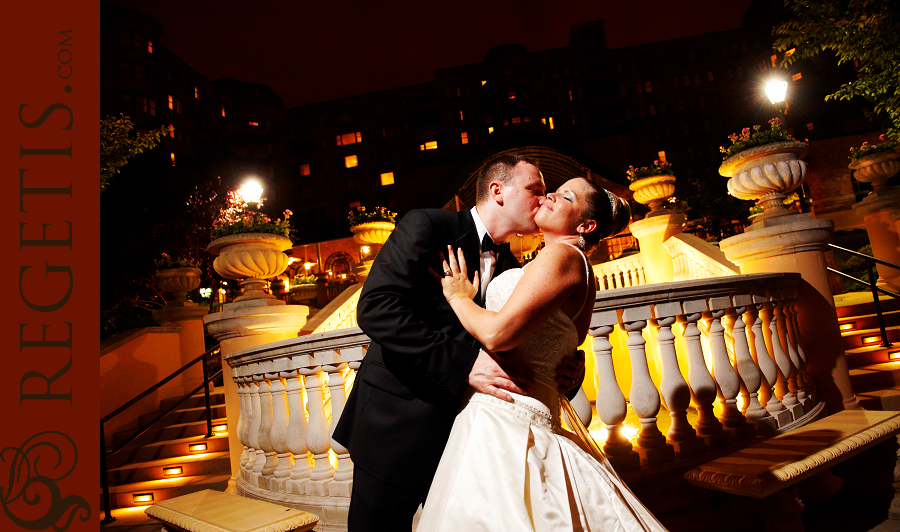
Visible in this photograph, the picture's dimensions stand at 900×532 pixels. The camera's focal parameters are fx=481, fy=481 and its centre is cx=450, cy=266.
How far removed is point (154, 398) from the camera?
8500 millimetres

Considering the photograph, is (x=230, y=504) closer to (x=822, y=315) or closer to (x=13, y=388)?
(x=13, y=388)

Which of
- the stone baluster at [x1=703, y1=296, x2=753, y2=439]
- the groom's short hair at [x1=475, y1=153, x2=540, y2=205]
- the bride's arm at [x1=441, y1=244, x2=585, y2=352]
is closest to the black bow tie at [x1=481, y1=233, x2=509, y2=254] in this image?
the groom's short hair at [x1=475, y1=153, x2=540, y2=205]

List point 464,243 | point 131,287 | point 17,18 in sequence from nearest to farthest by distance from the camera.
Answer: point 17,18 → point 464,243 → point 131,287

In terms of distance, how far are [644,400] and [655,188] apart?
6.63 meters

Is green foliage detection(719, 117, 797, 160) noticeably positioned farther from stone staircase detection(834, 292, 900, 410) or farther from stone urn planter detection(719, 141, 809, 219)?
stone staircase detection(834, 292, 900, 410)

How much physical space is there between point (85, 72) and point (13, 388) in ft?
3.34

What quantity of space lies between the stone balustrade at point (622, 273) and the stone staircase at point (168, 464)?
7.20 metres

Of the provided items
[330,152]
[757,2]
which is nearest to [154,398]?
[330,152]

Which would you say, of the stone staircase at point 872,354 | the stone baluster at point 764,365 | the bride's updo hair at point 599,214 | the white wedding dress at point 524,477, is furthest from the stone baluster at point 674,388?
the stone staircase at point 872,354

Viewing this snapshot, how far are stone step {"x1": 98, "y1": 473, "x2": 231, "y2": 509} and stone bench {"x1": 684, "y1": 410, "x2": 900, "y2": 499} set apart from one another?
5.45 metres

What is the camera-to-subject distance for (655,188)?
8961 mm

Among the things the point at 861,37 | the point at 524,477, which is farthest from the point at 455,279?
the point at 861,37

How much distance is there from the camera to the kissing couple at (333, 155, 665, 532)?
5.64ft

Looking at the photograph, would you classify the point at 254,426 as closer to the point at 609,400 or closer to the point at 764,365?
the point at 609,400
